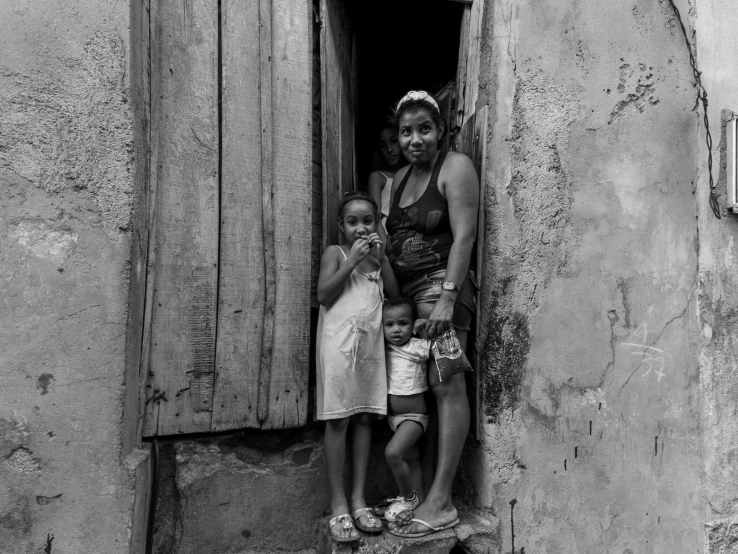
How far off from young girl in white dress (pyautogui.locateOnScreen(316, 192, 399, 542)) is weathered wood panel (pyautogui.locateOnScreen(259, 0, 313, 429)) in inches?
6.9

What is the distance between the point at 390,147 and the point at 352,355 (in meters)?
1.57

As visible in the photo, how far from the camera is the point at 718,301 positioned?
123 inches

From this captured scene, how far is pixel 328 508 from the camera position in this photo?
3.08m

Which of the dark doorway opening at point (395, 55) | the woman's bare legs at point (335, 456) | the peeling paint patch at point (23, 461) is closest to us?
the peeling paint patch at point (23, 461)

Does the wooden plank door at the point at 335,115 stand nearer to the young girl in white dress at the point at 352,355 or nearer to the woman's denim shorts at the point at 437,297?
the young girl in white dress at the point at 352,355

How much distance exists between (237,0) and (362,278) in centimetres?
141

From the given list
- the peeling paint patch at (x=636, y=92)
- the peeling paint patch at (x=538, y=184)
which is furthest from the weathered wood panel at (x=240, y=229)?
the peeling paint patch at (x=636, y=92)

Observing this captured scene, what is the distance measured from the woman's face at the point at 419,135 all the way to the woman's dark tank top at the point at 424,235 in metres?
0.08

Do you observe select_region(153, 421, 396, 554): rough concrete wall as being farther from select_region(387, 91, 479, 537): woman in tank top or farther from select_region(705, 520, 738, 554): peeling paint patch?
select_region(705, 520, 738, 554): peeling paint patch

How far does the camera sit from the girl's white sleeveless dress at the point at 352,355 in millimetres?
2830

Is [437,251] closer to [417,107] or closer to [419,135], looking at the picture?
[419,135]

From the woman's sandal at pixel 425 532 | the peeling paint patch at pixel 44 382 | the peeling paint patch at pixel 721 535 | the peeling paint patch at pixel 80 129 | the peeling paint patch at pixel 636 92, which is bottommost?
the peeling paint patch at pixel 721 535

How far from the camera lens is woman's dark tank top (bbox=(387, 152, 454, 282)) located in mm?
2953

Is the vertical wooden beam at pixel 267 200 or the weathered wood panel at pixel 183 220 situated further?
the vertical wooden beam at pixel 267 200
